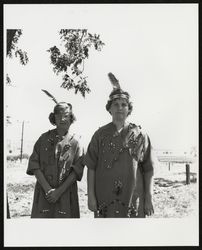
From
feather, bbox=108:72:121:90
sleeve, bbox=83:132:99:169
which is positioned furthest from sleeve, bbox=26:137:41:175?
feather, bbox=108:72:121:90

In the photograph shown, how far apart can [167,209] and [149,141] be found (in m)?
0.64

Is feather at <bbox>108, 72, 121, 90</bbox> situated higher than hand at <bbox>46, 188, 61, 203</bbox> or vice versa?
feather at <bbox>108, 72, 121, 90</bbox>

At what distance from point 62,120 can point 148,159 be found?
0.84 metres

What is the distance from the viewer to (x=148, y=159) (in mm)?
3646

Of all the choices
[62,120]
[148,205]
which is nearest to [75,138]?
[62,120]

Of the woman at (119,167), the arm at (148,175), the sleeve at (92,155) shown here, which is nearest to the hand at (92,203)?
the woman at (119,167)

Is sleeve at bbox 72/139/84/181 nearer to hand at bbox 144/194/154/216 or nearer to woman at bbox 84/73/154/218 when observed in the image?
woman at bbox 84/73/154/218

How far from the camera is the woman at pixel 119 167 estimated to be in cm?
356

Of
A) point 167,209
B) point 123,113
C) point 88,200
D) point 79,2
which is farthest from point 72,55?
point 167,209

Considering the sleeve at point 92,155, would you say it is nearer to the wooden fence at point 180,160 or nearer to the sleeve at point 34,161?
the sleeve at point 34,161

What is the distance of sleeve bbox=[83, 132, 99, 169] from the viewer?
11.9 feet

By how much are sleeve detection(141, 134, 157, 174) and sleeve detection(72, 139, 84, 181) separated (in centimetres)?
54

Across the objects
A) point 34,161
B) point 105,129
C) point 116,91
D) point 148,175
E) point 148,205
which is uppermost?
point 116,91

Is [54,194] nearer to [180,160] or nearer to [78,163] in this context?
[78,163]
